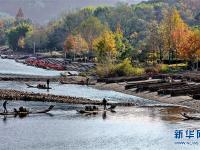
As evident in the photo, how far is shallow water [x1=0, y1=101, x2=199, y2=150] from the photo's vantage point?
188 feet

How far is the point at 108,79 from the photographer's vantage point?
415 feet

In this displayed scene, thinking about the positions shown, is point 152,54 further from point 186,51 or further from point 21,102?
point 21,102

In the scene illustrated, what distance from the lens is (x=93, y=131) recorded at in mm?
64688

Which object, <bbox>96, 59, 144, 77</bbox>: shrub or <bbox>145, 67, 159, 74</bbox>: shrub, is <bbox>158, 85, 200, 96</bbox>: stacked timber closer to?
<bbox>96, 59, 144, 77</bbox>: shrub

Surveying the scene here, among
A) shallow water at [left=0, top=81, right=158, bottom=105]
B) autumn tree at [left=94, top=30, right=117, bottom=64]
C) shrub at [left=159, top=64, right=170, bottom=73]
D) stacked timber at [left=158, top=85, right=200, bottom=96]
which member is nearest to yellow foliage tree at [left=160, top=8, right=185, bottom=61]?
shrub at [left=159, top=64, right=170, bottom=73]

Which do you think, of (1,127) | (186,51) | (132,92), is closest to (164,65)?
(186,51)

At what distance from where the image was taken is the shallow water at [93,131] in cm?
5728

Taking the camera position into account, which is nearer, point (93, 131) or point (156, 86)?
point (93, 131)

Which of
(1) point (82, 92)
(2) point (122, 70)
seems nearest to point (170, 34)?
(2) point (122, 70)

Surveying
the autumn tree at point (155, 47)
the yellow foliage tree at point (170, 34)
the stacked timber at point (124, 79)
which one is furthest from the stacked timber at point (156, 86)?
the autumn tree at point (155, 47)

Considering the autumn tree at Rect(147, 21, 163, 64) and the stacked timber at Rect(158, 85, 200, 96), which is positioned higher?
the autumn tree at Rect(147, 21, 163, 64)

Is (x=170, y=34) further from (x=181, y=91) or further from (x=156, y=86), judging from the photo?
(x=181, y=91)

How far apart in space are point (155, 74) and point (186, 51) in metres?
12.5

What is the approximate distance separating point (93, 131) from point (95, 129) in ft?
4.38
